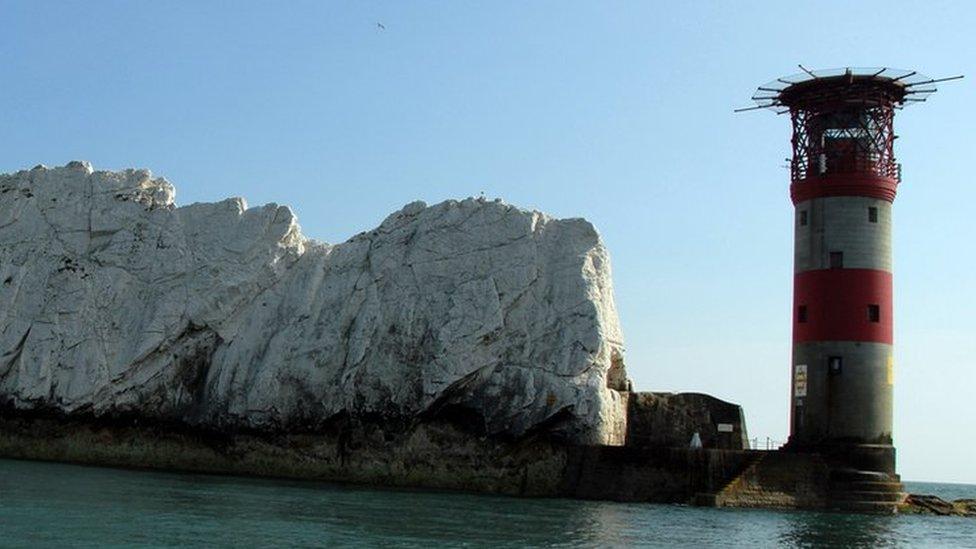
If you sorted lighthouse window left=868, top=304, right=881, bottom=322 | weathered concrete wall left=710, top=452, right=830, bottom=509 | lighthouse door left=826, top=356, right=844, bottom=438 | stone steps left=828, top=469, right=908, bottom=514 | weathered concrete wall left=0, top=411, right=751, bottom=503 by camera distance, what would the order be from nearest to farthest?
1. weathered concrete wall left=710, top=452, right=830, bottom=509
2. stone steps left=828, top=469, right=908, bottom=514
3. weathered concrete wall left=0, top=411, right=751, bottom=503
4. lighthouse door left=826, top=356, right=844, bottom=438
5. lighthouse window left=868, top=304, right=881, bottom=322

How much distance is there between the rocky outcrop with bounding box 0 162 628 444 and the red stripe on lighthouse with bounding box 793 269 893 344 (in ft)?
24.6

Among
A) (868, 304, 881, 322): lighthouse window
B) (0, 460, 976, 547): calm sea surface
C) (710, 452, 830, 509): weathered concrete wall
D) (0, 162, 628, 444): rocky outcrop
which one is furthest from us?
(0, 162, 628, 444): rocky outcrop

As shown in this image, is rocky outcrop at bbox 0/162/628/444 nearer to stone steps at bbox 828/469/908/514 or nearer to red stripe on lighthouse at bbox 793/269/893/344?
red stripe on lighthouse at bbox 793/269/893/344

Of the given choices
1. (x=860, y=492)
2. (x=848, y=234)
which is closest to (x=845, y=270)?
(x=848, y=234)

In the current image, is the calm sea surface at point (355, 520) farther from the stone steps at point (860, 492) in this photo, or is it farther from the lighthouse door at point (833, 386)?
the lighthouse door at point (833, 386)

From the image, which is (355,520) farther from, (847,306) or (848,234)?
(848,234)

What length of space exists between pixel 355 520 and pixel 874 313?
20220mm

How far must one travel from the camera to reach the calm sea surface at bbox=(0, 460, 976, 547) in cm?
2505

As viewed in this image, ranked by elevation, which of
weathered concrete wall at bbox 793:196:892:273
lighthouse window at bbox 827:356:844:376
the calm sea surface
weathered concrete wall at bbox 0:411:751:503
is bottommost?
the calm sea surface

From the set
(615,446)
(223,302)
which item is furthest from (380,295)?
(615,446)

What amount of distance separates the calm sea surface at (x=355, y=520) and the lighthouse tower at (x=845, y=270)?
3.67 metres

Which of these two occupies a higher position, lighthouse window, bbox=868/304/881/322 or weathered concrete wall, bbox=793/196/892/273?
weathered concrete wall, bbox=793/196/892/273

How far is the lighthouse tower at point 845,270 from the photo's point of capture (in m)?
40.2

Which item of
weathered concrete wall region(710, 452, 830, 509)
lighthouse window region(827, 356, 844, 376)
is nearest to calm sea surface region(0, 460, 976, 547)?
weathered concrete wall region(710, 452, 830, 509)
